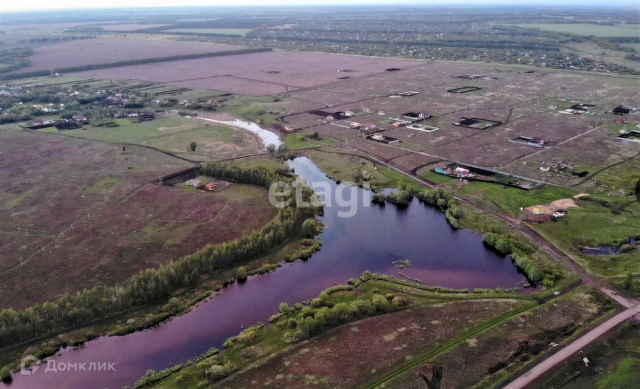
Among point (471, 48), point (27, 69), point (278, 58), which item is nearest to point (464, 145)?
point (278, 58)

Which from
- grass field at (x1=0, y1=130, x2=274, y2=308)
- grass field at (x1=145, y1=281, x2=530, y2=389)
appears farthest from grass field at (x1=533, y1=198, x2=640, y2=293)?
grass field at (x1=0, y1=130, x2=274, y2=308)

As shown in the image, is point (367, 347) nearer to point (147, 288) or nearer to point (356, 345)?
point (356, 345)

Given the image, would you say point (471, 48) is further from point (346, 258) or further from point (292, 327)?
point (292, 327)

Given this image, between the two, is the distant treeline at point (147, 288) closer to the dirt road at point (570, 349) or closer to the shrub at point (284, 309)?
the shrub at point (284, 309)

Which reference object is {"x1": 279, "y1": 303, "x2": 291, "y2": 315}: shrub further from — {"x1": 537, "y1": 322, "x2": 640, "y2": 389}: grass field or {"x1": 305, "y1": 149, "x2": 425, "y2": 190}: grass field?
{"x1": 305, "y1": 149, "x2": 425, "y2": 190}: grass field

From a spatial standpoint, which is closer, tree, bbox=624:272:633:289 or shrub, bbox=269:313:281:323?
shrub, bbox=269:313:281:323

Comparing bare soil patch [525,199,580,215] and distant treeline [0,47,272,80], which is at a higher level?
distant treeline [0,47,272,80]
